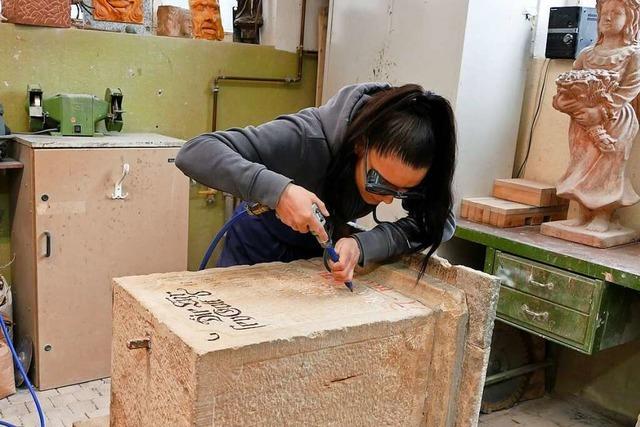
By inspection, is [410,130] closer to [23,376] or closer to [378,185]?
[378,185]

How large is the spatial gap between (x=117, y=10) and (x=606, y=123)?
2.09 m

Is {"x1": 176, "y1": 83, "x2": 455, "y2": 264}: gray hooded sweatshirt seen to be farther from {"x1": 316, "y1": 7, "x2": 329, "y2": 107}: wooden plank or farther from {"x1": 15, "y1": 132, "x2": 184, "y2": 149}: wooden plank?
{"x1": 316, "y1": 7, "x2": 329, "y2": 107}: wooden plank

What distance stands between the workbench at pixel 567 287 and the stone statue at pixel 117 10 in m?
1.79

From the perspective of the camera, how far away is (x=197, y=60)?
9.82ft

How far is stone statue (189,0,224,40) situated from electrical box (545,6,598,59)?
1555 mm

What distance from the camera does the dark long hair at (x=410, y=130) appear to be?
127 centimetres

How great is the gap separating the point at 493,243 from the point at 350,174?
1.00 m

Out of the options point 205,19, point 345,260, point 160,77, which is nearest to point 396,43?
point 205,19

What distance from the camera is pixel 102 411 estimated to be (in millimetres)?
2396

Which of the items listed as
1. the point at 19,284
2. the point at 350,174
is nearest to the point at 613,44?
the point at 350,174

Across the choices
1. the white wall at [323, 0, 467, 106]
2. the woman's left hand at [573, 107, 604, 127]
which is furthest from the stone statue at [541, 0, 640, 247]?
the white wall at [323, 0, 467, 106]

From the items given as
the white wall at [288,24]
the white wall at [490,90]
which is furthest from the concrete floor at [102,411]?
the white wall at [288,24]

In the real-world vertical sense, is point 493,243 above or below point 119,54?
below

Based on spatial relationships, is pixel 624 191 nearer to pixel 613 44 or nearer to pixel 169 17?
pixel 613 44
